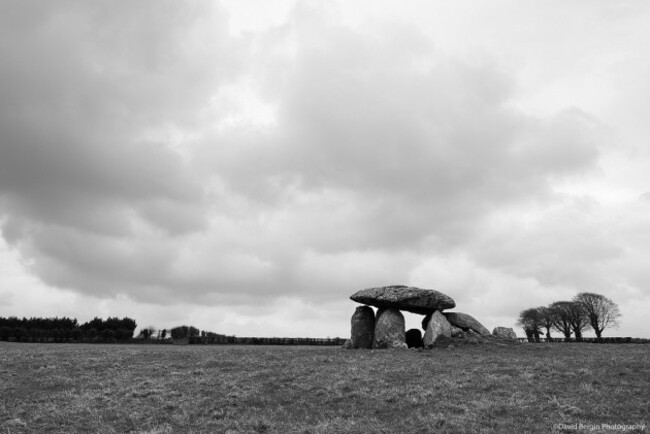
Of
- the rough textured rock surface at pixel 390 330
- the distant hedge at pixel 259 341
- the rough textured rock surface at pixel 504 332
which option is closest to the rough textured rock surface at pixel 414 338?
the rough textured rock surface at pixel 390 330

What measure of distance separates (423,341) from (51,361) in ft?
73.0

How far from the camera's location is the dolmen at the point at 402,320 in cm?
3409

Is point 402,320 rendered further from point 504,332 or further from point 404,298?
point 504,332

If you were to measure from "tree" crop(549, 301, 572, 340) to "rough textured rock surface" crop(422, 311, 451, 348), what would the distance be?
5572 cm

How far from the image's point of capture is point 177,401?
19094 millimetres

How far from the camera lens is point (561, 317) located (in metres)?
82.1

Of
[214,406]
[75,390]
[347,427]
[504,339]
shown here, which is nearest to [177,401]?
[214,406]

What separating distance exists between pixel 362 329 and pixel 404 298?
12.1 ft

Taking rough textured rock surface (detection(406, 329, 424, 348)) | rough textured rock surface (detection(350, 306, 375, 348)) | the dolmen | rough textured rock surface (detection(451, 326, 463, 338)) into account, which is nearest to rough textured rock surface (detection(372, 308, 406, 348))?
the dolmen

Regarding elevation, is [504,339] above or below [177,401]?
above

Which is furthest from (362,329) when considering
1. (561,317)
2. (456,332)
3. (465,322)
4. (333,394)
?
(561,317)

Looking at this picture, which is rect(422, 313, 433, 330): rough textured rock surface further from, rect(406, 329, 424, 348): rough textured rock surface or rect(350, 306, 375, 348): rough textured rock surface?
rect(350, 306, 375, 348): rough textured rock surface

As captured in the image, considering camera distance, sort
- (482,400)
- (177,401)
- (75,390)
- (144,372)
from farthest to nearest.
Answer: (144,372)
(75,390)
(177,401)
(482,400)

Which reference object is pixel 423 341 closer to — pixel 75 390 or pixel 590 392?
pixel 590 392
